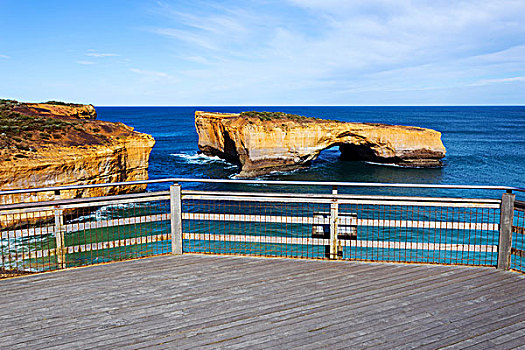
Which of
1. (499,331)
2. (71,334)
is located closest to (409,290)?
(499,331)

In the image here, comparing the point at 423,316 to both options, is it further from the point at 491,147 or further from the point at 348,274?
the point at 491,147

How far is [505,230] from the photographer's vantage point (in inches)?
236

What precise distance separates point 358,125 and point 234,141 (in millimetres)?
12548

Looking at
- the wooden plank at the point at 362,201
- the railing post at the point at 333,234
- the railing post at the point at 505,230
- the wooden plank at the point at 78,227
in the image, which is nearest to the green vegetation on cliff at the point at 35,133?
the wooden plank at the point at 78,227

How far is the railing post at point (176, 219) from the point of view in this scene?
21.2 feet

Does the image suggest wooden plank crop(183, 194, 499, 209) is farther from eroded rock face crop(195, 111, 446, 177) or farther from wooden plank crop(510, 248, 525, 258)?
eroded rock face crop(195, 111, 446, 177)

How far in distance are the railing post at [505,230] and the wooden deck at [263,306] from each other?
0.66 feet

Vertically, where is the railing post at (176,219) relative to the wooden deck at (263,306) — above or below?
above

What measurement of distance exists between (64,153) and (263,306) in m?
19.4

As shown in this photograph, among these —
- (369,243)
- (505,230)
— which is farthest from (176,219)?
(505,230)

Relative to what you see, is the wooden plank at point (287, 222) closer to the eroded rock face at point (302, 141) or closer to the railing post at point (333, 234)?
the railing post at point (333, 234)

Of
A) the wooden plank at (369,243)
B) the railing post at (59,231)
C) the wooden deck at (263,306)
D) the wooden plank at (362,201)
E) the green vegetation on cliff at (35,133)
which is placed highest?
the green vegetation on cliff at (35,133)

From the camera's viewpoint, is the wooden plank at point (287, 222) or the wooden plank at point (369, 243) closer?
the wooden plank at point (287, 222)

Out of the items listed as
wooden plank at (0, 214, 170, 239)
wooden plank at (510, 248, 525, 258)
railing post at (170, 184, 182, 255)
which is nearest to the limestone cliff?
wooden plank at (0, 214, 170, 239)
